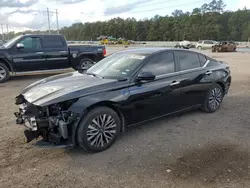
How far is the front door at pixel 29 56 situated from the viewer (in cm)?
1012

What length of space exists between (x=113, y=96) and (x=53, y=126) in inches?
39.7

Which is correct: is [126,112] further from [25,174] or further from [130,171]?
[25,174]

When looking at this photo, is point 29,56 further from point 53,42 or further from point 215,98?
point 215,98

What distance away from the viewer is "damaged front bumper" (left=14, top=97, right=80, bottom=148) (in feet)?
12.1

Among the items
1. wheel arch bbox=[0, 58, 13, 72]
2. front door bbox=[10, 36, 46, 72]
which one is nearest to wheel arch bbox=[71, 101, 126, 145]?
front door bbox=[10, 36, 46, 72]

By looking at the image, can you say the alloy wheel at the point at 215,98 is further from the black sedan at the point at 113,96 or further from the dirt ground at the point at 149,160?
the dirt ground at the point at 149,160

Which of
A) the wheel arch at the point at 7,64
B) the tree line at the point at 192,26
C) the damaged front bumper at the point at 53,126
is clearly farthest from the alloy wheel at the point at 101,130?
the tree line at the point at 192,26

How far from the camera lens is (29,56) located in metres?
10.2

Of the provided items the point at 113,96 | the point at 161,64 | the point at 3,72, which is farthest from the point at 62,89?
the point at 3,72

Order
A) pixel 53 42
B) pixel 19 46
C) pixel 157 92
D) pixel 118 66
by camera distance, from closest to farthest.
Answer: pixel 157 92, pixel 118 66, pixel 19 46, pixel 53 42

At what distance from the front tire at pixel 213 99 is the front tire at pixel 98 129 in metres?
2.43

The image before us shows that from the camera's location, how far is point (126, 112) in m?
4.28

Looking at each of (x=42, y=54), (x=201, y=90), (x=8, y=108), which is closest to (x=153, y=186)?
(x=201, y=90)

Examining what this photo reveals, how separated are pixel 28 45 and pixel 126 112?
7512 mm
